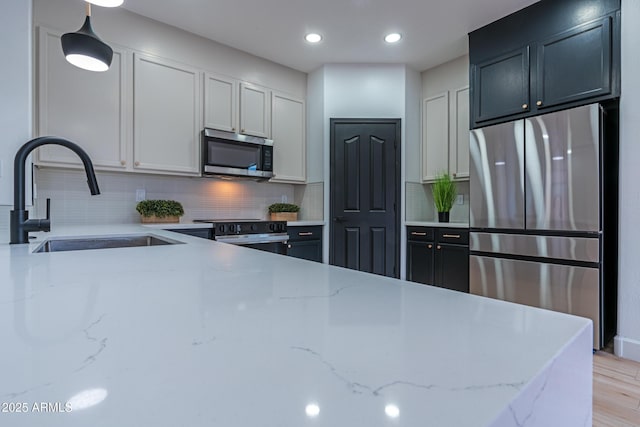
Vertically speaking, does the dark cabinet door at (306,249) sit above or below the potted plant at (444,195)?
below

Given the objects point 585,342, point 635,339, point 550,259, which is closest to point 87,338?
point 585,342

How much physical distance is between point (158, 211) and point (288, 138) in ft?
5.26

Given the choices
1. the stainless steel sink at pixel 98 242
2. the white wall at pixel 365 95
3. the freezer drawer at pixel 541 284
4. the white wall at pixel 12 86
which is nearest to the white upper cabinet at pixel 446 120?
the white wall at pixel 365 95

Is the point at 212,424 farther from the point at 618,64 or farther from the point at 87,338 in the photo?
the point at 618,64

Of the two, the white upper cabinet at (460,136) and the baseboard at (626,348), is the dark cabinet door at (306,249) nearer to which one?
the white upper cabinet at (460,136)

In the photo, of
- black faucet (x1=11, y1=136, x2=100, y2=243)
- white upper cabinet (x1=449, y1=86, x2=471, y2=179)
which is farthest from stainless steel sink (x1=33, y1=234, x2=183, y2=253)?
white upper cabinet (x1=449, y1=86, x2=471, y2=179)

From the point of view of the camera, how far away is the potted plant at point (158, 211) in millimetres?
2865

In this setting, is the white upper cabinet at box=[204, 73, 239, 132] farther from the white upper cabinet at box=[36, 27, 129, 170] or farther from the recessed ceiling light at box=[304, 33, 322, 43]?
the recessed ceiling light at box=[304, 33, 322, 43]

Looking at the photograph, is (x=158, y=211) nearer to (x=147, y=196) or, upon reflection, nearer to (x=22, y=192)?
(x=147, y=196)

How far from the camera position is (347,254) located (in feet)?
12.0

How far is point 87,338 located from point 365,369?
11.5 inches

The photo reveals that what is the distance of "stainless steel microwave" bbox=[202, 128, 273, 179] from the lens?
10.3 feet

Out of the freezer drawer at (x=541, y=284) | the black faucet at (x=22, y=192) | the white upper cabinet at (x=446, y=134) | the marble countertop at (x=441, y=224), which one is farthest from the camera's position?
the white upper cabinet at (x=446, y=134)

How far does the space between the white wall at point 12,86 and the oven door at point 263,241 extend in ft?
4.82
